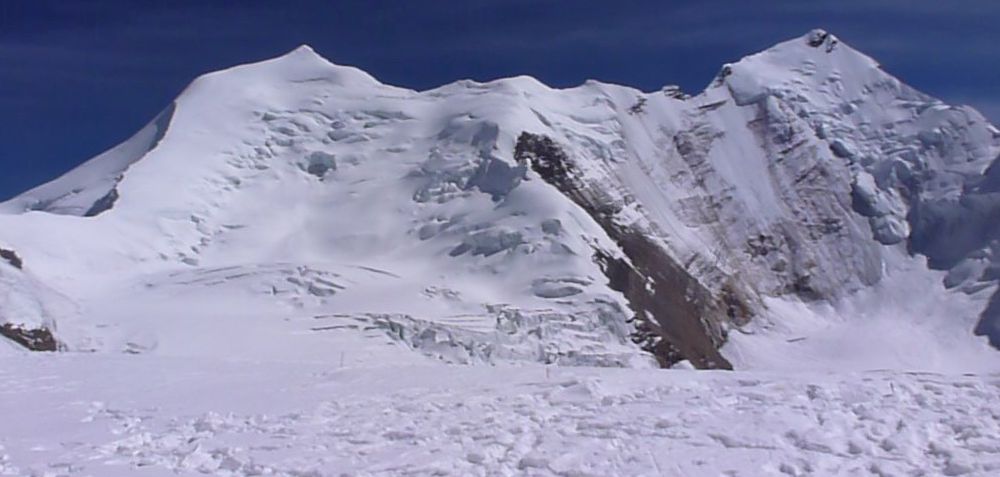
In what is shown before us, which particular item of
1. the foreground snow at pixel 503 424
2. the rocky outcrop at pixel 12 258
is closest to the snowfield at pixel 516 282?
the foreground snow at pixel 503 424

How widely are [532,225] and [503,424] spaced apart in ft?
162

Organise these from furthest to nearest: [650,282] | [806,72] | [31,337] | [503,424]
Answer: [806,72] < [650,282] < [31,337] < [503,424]

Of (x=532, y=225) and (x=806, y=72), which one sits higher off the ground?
(x=806, y=72)

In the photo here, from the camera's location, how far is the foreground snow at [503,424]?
1125 centimetres

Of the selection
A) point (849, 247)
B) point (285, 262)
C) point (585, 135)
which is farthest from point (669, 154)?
point (285, 262)

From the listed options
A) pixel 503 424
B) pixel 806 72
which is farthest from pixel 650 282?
pixel 503 424

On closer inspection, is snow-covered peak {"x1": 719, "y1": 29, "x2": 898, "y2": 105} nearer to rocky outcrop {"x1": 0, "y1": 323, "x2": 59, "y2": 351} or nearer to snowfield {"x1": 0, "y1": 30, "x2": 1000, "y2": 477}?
snowfield {"x1": 0, "y1": 30, "x2": 1000, "y2": 477}

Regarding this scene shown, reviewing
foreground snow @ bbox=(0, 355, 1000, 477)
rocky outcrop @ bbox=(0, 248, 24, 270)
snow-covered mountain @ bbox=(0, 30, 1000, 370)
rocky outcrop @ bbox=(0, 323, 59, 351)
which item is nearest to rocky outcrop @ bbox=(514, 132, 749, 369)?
snow-covered mountain @ bbox=(0, 30, 1000, 370)

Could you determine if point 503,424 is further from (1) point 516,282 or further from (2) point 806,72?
(2) point 806,72

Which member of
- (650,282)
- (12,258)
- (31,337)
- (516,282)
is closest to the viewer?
(31,337)

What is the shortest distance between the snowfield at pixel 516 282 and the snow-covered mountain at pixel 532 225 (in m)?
0.26

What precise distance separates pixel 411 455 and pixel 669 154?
79606mm

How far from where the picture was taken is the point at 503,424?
13406mm

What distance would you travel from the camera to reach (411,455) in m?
11.8
